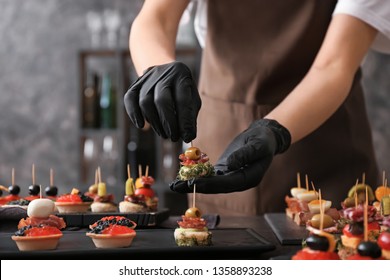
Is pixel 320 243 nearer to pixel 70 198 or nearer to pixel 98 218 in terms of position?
pixel 98 218

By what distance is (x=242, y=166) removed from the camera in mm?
1769

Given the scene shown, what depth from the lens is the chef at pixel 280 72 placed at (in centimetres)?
221

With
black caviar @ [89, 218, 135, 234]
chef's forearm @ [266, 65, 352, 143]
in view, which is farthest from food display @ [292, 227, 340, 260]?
chef's forearm @ [266, 65, 352, 143]

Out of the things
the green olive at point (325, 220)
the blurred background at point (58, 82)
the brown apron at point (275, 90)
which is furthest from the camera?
the blurred background at point (58, 82)

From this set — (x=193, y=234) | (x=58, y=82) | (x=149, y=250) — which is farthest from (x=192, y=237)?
(x=58, y=82)

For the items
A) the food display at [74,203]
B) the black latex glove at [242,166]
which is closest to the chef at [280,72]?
the black latex glove at [242,166]

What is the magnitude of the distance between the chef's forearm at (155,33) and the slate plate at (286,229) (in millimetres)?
599

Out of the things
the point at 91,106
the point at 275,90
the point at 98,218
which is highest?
the point at 275,90

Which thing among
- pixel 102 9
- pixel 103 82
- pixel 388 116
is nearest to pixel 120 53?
pixel 103 82

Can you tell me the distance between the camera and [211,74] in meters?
2.67

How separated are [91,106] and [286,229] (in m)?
3.27

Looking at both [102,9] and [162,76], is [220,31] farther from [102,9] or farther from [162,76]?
[102,9]

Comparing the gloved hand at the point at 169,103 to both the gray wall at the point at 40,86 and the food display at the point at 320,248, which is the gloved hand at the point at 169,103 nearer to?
the food display at the point at 320,248

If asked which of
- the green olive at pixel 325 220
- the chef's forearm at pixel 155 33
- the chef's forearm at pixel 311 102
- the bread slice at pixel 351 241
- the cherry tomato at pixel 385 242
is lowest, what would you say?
the green olive at pixel 325 220
